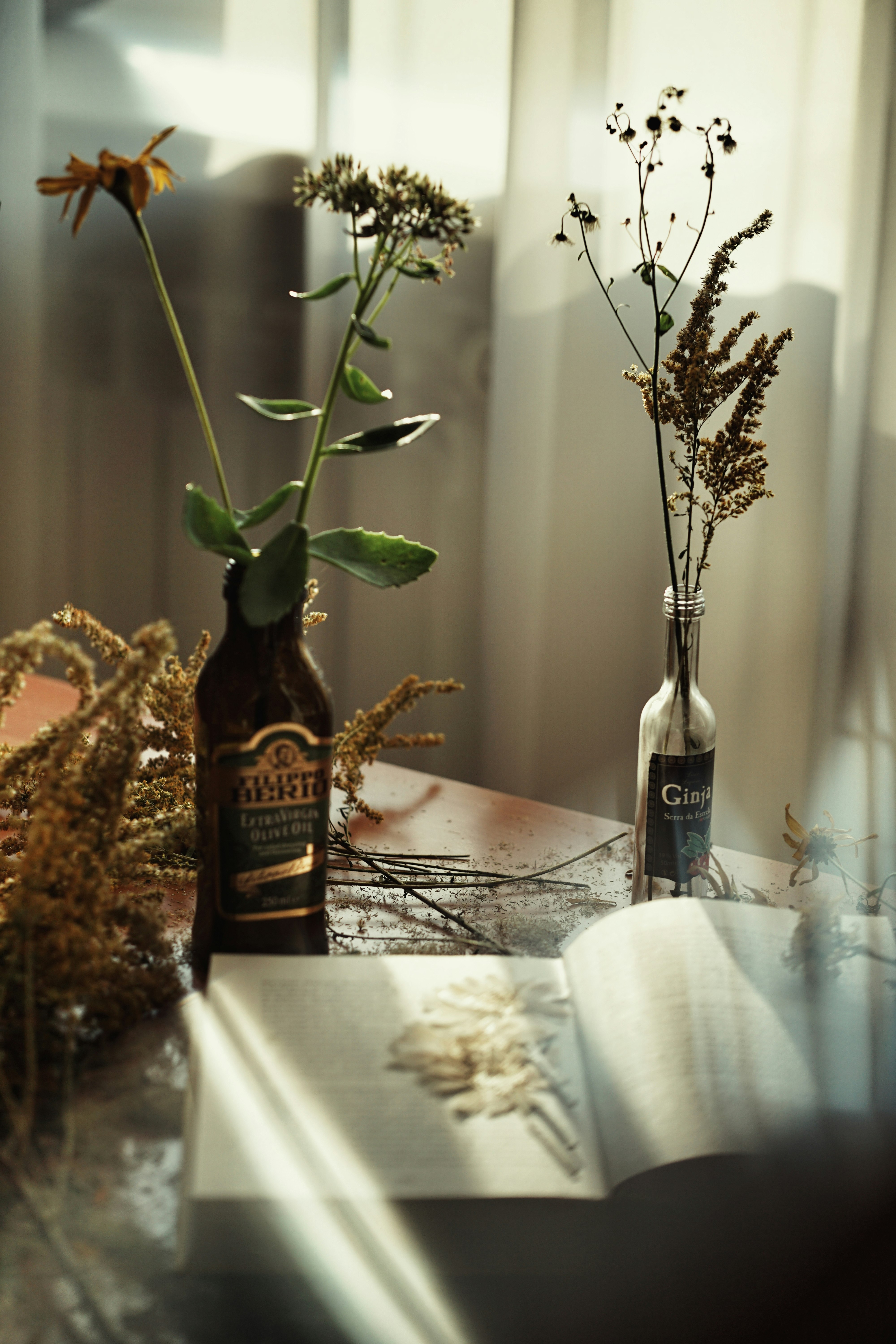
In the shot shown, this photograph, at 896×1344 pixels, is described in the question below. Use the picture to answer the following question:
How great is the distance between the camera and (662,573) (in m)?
1.46

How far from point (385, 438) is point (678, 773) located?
0.33m

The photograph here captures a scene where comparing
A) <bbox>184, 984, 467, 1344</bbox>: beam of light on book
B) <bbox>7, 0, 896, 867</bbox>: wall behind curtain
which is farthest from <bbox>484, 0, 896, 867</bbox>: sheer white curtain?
<bbox>184, 984, 467, 1344</bbox>: beam of light on book

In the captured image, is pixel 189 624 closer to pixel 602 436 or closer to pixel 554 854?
pixel 602 436

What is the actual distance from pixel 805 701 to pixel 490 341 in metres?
0.74

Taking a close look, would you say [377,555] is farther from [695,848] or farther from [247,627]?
[695,848]

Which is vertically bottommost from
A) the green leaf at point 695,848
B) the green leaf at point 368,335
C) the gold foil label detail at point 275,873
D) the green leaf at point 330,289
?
the green leaf at point 695,848

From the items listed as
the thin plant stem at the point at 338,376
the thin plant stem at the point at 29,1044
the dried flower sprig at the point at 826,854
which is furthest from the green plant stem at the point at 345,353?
the dried flower sprig at the point at 826,854

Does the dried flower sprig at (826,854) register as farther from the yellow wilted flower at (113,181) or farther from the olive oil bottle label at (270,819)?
the yellow wilted flower at (113,181)

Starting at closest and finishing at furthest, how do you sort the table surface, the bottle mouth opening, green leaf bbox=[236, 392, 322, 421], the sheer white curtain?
the table surface
green leaf bbox=[236, 392, 322, 421]
the bottle mouth opening
the sheer white curtain

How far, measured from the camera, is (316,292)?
0.59m

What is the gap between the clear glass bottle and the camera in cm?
75

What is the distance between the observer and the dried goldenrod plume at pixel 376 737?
29.8 inches

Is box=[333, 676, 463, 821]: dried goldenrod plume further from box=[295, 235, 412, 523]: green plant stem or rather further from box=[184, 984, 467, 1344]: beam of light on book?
box=[184, 984, 467, 1344]: beam of light on book

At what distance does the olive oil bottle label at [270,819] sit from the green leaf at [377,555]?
108 millimetres
